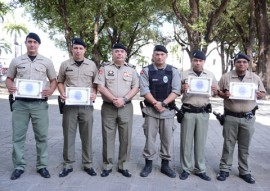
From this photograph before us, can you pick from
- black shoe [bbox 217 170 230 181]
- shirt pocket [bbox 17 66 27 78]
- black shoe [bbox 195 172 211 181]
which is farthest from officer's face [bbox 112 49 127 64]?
black shoe [bbox 217 170 230 181]

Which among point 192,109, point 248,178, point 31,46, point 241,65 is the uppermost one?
point 31,46

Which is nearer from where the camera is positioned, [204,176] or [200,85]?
[200,85]

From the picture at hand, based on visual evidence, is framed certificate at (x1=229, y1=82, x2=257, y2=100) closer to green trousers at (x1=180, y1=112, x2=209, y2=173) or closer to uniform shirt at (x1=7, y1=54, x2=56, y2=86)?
green trousers at (x1=180, y1=112, x2=209, y2=173)

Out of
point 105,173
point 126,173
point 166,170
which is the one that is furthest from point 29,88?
point 166,170

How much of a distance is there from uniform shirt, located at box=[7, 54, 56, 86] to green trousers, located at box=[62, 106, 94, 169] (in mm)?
650

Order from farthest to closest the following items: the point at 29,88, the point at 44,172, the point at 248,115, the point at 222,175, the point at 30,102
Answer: the point at 222,175 → the point at 248,115 → the point at 44,172 → the point at 30,102 → the point at 29,88

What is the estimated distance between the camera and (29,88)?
17.0 ft

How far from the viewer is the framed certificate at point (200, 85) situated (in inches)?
214

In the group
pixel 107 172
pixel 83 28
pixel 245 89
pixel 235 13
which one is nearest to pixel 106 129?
pixel 107 172

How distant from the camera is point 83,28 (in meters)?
20.8

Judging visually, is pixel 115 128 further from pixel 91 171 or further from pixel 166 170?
pixel 166 170

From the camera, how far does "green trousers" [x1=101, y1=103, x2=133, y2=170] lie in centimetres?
559

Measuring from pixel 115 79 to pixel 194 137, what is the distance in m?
1.62

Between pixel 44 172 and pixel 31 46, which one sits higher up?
pixel 31 46
